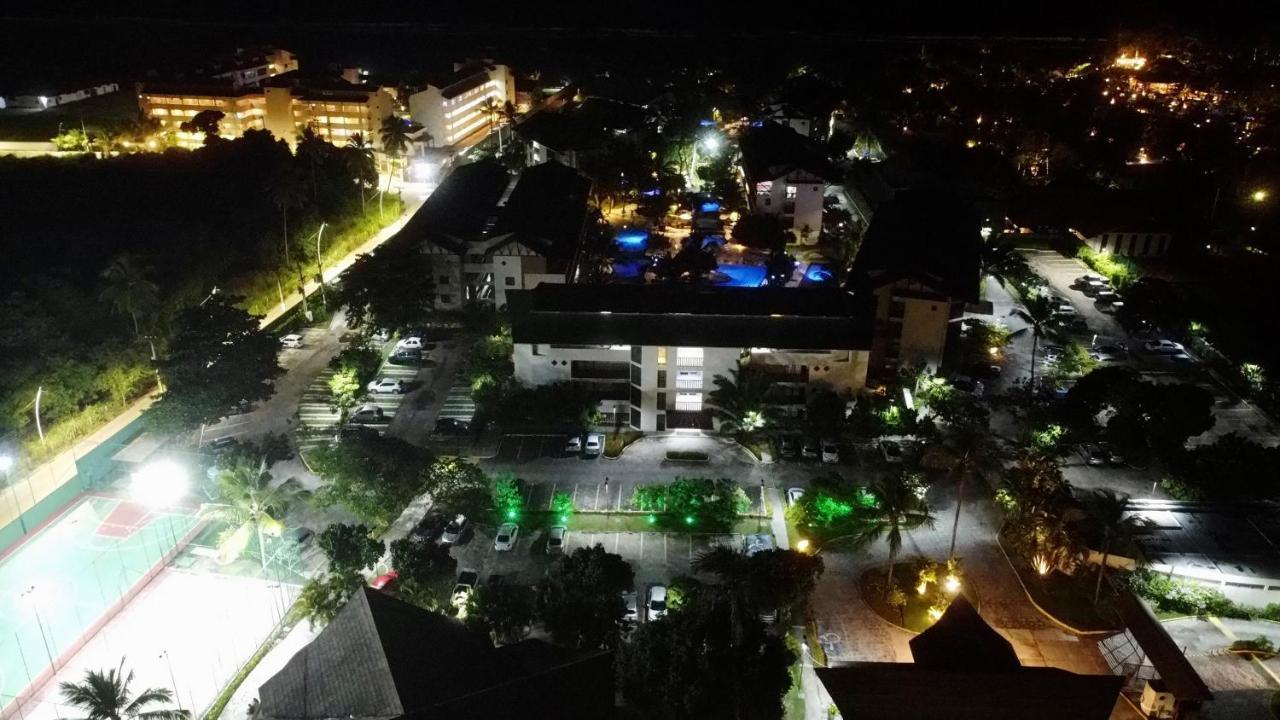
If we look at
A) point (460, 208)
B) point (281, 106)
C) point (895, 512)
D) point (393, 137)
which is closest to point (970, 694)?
point (895, 512)

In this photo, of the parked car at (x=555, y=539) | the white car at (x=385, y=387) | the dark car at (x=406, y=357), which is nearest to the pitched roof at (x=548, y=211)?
the dark car at (x=406, y=357)

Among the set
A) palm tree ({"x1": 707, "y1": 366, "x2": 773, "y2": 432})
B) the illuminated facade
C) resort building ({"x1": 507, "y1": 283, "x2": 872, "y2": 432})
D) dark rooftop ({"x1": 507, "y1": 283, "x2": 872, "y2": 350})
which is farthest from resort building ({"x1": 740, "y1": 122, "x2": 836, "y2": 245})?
the illuminated facade

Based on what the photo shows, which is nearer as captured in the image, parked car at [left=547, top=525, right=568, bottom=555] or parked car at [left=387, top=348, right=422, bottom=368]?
parked car at [left=547, top=525, right=568, bottom=555]

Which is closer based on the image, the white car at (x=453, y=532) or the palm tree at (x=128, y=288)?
the white car at (x=453, y=532)

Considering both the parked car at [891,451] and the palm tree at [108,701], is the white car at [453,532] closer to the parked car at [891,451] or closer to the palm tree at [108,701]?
the palm tree at [108,701]

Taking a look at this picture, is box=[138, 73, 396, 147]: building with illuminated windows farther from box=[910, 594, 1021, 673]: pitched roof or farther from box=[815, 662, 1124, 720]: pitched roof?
box=[815, 662, 1124, 720]: pitched roof

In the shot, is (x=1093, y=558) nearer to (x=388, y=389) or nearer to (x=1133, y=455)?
(x=1133, y=455)

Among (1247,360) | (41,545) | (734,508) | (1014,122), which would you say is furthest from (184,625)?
(1014,122)
